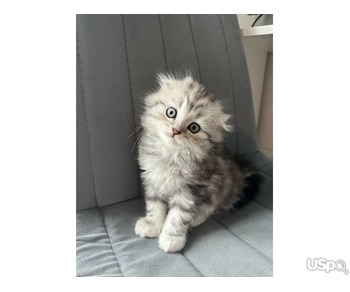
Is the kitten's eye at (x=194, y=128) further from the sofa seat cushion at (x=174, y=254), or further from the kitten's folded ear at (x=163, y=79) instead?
the sofa seat cushion at (x=174, y=254)

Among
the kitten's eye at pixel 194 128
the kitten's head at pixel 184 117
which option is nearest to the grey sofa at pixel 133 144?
the kitten's head at pixel 184 117

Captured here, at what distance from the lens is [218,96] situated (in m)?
1.04

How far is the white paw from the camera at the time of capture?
82 cm

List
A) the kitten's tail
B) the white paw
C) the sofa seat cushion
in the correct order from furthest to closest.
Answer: the kitten's tail
the white paw
the sofa seat cushion

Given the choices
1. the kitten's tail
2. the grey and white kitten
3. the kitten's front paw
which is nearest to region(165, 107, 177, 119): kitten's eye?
the grey and white kitten

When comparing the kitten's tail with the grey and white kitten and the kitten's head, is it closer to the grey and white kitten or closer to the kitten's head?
the grey and white kitten

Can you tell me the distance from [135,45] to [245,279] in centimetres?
70

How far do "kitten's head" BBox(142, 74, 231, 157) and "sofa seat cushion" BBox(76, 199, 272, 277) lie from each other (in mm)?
253

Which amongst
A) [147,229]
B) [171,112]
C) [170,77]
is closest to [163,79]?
[170,77]

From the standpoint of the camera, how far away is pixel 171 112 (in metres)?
0.75

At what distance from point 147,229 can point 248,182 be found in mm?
432

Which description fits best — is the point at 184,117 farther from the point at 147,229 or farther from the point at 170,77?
the point at 147,229

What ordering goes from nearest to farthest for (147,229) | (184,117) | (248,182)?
(184,117)
(147,229)
(248,182)
